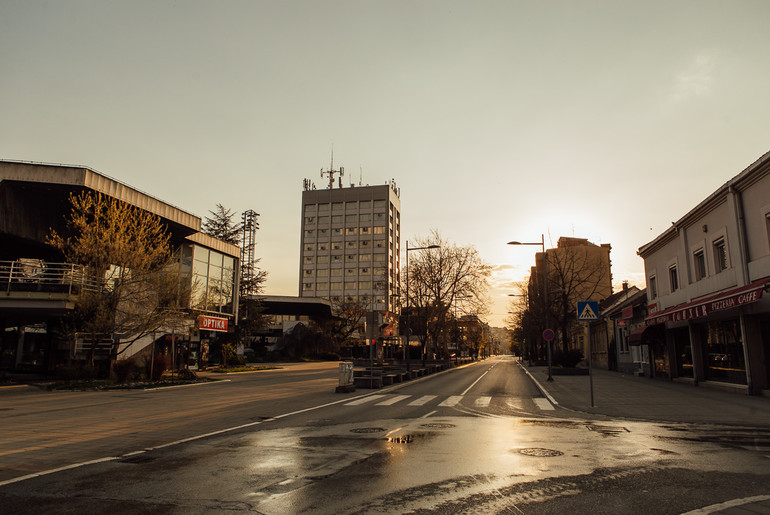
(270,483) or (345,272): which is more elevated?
(345,272)

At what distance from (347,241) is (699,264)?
9053 centimetres

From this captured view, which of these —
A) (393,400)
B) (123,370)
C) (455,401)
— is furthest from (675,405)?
(123,370)

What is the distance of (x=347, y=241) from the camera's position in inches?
4331

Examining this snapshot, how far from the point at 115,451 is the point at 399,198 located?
115m

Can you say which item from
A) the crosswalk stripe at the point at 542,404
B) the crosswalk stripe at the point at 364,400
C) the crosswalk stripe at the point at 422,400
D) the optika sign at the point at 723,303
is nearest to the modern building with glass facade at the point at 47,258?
the crosswalk stripe at the point at 364,400

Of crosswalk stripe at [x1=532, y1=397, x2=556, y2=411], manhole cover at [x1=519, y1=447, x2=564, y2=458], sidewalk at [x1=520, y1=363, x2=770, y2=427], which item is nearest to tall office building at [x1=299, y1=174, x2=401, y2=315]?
sidewalk at [x1=520, y1=363, x2=770, y2=427]

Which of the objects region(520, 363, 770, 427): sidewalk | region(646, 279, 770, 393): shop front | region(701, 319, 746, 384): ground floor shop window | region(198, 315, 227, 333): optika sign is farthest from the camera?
region(198, 315, 227, 333): optika sign

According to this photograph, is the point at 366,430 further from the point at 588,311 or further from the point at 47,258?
the point at 47,258

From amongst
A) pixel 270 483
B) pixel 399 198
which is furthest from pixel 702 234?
pixel 399 198

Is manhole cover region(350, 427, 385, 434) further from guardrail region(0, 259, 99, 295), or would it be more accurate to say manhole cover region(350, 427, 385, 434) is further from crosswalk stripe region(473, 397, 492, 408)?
guardrail region(0, 259, 99, 295)

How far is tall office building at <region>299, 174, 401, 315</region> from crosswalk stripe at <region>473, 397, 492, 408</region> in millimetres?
88600

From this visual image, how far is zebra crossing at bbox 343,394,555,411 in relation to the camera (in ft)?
48.4

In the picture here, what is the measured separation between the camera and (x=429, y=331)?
169ft

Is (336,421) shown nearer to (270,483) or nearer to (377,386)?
(270,483)
